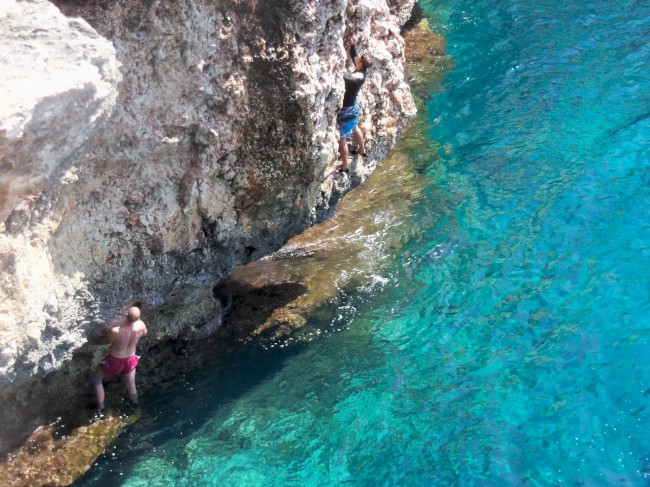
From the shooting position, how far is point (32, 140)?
568 centimetres

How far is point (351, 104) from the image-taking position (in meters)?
10.2

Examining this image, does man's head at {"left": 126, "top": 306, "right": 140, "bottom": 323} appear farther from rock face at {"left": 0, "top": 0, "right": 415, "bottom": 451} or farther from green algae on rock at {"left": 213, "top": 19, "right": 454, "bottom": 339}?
green algae on rock at {"left": 213, "top": 19, "right": 454, "bottom": 339}

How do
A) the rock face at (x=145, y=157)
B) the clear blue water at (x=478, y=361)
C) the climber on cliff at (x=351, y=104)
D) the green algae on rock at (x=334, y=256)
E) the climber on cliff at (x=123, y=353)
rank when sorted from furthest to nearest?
the green algae on rock at (x=334, y=256), the climber on cliff at (x=351, y=104), the clear blue water at (x=478, y=361), the climber on cliff at (x=123, y=353), the rock face at (x=145, y=157)

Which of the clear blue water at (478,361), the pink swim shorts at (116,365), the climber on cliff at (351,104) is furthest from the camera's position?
the climber on cliff at (351,104)

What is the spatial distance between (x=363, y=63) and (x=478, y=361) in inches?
188

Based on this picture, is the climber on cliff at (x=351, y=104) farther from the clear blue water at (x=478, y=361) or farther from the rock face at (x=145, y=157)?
the clear blue water at (x=478, y=361)

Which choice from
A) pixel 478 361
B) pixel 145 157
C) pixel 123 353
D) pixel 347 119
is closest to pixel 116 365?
pixel 123 353

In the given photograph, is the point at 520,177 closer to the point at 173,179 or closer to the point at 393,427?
the point at 393,427

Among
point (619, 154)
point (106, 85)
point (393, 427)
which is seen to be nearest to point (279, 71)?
point (106, 85)

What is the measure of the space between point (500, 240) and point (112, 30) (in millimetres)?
7156

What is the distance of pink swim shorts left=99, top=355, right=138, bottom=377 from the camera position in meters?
8.31

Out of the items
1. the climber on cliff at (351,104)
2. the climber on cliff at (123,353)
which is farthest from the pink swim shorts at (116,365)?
the climber on cliff at (351,104)

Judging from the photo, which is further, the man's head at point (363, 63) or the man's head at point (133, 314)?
the man's head at point (363, 63)

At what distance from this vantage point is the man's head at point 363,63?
1031cm
